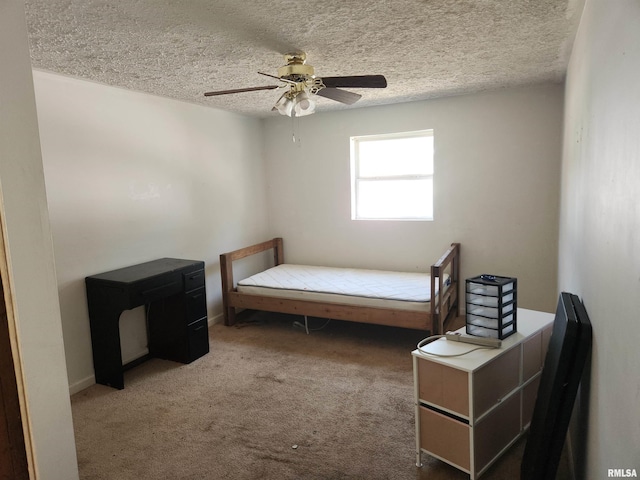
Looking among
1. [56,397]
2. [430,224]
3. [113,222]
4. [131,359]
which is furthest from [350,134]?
[56,397]

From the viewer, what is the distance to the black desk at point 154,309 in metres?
2.95

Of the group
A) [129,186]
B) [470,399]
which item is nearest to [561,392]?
[470,399]

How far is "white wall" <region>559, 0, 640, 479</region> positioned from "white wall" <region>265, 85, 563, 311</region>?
222 centimetres

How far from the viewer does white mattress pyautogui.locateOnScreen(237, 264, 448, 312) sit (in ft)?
11.6

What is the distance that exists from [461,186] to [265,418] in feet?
9.62

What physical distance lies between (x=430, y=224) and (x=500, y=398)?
2.56 m

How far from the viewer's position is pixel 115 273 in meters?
3.15

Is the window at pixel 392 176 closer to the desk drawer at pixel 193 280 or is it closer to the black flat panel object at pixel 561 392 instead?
the desk drawer at pixel 193 280

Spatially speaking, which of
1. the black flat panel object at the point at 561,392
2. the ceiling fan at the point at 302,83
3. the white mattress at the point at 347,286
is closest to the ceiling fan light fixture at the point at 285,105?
the ceiling fan at the point at 302,83

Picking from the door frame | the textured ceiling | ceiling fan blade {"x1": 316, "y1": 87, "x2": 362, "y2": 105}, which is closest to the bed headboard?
the textured ceiling

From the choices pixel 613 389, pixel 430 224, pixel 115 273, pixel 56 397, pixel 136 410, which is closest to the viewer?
pixel 613 389

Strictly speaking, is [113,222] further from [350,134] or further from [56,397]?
[350,134]

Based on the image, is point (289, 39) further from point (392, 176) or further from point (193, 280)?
point (392, 176)

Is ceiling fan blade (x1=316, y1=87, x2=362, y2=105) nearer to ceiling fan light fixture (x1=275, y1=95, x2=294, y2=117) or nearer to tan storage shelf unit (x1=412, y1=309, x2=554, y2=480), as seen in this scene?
ceiling fan light fixture (x1=275, y1=95, x2=294, y2=117)
